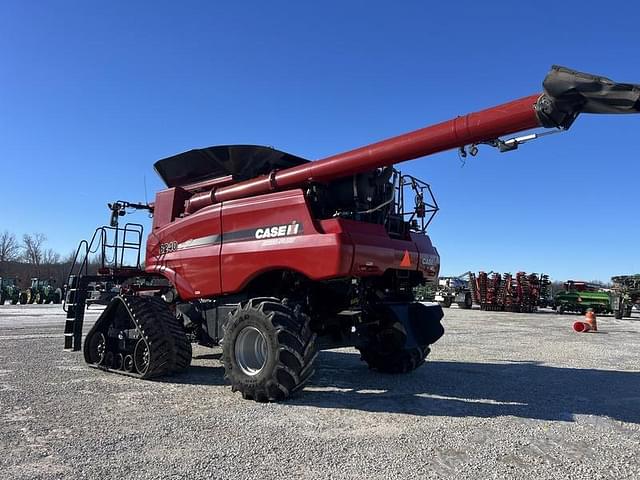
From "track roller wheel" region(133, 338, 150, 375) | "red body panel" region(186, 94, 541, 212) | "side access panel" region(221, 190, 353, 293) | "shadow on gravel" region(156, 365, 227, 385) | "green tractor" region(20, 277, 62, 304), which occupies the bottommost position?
"shadow on gravel" region(156, 365, 227, 385)

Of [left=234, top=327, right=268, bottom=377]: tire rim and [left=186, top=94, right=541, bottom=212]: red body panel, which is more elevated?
[left=186, top=94, right=541, bottom=212]: red body panel

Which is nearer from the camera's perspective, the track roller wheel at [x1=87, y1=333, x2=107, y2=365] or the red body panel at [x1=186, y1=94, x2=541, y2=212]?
the red body panel at [x1=186, y1=94, x2=541, y2=212]

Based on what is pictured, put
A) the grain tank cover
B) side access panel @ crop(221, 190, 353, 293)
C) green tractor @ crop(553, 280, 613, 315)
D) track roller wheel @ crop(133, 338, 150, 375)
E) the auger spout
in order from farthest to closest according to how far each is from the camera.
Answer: green tractor @ crop(553, 280, 613, 315), the grain tank cover, track roller wheel @ crop(133, 338, 150, 375), side access panel @ crop(221, 190, 353, 293), the auger spout

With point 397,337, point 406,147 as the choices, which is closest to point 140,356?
point 397,337

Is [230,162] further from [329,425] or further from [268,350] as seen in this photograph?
[329,425]

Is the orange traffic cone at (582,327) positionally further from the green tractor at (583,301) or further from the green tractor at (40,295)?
the green tractor at (40,295)

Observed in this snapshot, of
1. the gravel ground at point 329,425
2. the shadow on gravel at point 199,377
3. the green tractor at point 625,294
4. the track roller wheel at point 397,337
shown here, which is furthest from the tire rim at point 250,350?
the green tractor at point 625,294

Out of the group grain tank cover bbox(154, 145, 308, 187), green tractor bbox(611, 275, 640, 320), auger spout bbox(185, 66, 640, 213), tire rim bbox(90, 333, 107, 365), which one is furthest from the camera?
green tractor bbox(611, 275, 640, 320)

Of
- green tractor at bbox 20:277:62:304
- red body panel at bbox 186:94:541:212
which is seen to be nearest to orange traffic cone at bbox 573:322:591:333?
red body panel at bbox 186:94:541:212

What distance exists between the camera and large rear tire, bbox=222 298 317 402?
614cm

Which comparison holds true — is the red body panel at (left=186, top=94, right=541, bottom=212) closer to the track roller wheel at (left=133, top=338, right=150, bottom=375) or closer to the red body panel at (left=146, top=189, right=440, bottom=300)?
the red body panel at (left=146, top=189, right=440, bottom=300)

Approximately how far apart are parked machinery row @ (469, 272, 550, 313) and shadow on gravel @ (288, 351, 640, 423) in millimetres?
24879

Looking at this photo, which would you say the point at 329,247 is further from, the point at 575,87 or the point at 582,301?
the point at 582,301

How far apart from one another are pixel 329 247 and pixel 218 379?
2966 millimetres
